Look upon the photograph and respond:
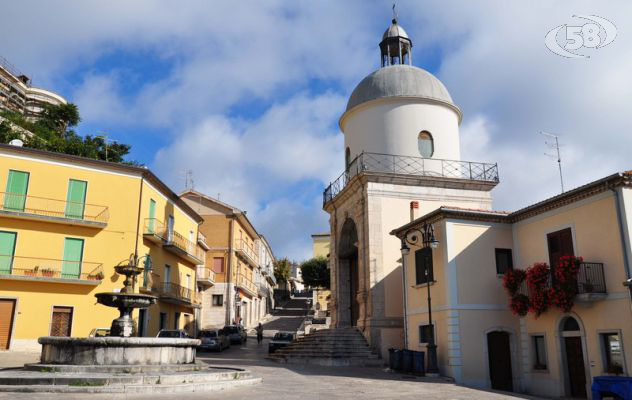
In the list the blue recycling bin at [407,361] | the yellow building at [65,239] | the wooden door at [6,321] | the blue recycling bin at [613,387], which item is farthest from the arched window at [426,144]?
the wooden door at [6,321]

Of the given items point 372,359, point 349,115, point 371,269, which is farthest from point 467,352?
point 349,115

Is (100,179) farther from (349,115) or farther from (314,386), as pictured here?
(314,386)

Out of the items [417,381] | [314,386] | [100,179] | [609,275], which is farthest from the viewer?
[100,179]

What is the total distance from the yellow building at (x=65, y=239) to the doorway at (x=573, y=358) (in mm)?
20899

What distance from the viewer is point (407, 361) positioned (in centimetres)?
2002

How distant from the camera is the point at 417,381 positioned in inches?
682

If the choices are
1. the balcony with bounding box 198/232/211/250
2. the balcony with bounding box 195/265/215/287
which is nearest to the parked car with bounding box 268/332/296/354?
the balcony with bounding box 195/265/215/287

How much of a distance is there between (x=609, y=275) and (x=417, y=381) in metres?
6.61

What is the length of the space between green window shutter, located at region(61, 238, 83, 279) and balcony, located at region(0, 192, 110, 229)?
1.05 meters

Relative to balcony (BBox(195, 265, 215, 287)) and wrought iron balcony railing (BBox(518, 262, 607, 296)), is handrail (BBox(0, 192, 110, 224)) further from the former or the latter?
wrought iron balcony railing (BBox(518, 262, 607, 296))

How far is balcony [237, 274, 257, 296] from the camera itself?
4933cm

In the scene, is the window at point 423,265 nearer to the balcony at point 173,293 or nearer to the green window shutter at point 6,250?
the balcony at point 173,293

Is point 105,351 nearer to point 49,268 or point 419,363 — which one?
point 419,363

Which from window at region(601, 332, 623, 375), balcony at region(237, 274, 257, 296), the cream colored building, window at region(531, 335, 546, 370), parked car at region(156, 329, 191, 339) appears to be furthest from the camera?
balcony at region(237, 274, 257, 296)
